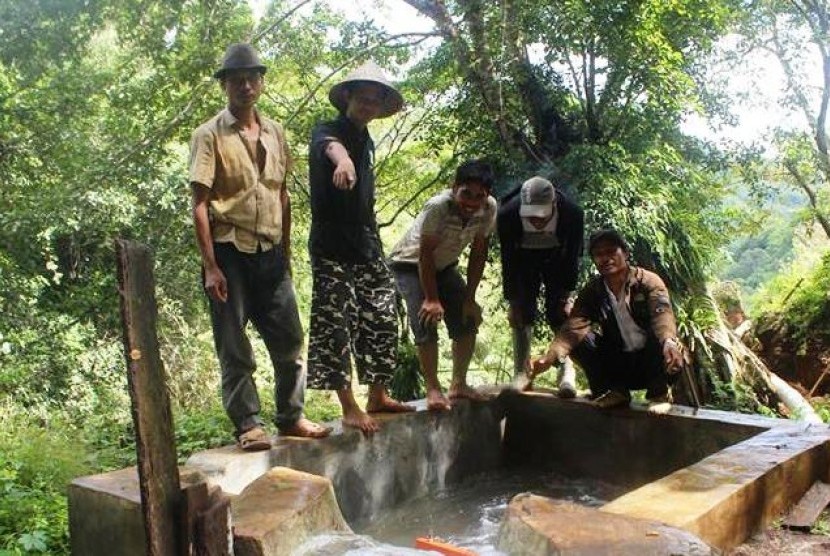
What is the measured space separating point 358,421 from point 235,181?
1444 mm

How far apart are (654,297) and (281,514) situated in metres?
2.62

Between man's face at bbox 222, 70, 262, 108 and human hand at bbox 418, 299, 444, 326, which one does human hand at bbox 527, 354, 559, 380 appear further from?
man's face at bbox 222, 70, 262, 108

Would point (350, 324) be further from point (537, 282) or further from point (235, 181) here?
point (537, 282)

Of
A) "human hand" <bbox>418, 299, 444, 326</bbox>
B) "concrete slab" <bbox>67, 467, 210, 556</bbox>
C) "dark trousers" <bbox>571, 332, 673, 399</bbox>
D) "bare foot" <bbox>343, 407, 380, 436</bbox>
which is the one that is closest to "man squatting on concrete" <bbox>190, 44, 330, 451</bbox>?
"bare foot" <bbox>343, 407, 380, 436</bbox>

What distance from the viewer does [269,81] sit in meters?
9.52

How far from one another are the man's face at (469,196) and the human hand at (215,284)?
1.51m

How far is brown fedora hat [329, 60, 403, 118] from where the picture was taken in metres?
3.78

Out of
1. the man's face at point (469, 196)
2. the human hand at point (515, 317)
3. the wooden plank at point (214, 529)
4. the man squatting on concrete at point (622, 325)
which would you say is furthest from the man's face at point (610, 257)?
the wooden plank at point (214, 529)

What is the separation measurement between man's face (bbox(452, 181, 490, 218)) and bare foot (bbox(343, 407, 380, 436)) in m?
1.32

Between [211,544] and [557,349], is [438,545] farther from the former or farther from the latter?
[557,349]

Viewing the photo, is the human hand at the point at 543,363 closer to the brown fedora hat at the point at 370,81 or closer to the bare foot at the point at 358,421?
the bare foot at the point at 358,421

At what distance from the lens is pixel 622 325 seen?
4469mm

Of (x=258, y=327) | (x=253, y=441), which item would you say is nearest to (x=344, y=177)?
(x=258, y=327)

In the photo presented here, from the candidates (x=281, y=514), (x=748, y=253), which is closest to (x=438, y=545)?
(x=281, y=514)
